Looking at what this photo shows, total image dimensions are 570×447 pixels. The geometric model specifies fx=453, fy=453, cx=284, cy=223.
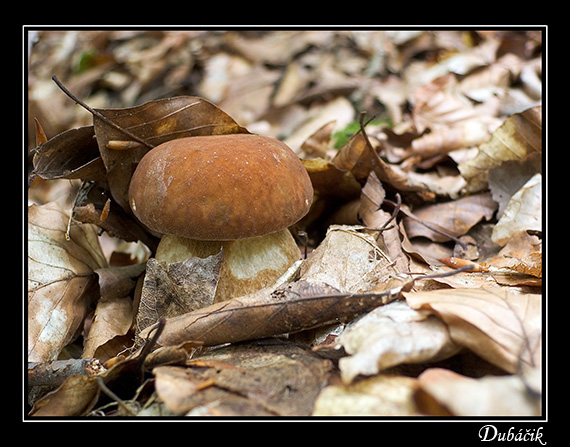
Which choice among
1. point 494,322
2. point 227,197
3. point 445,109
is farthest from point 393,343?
point 445,109

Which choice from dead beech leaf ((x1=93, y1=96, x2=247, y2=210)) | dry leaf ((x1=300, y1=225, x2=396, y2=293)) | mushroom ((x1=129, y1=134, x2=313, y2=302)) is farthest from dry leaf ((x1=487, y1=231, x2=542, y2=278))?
dead beech leaf ((x1=93, y1=96, x2=247, y2=210))

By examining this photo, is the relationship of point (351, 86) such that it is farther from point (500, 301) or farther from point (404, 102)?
point (500, 301)

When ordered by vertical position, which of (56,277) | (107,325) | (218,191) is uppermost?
(218,191)

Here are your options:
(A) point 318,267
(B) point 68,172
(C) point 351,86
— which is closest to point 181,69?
(C) point 351,86

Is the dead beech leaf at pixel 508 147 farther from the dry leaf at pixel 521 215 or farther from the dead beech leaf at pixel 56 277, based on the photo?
the dead beech leaf at pixel 56 277

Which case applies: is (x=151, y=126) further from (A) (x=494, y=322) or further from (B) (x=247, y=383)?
(A) (x=494, y=322)
